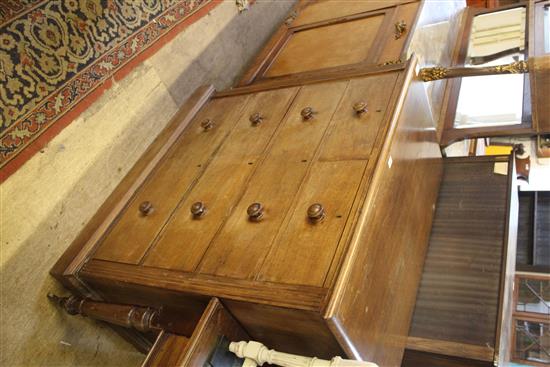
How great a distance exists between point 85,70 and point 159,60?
460 mm

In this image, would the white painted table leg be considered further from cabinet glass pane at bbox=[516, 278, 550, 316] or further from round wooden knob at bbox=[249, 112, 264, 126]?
cabinet glass pane at bbox=[516, 278, 550, 316]

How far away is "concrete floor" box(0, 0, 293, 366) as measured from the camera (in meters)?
1.83

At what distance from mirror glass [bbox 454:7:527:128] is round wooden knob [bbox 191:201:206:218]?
1.82 metres

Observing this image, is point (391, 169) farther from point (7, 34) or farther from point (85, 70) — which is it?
point (7, 34)

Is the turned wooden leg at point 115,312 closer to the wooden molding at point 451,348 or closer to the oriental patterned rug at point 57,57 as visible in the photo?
the oriental patterned rug at point 57,57

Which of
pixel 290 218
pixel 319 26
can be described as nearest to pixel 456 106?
pixel 319 26

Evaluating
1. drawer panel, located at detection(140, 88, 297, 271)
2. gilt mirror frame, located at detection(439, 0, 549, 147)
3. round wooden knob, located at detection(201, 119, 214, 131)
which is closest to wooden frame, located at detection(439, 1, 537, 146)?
gilt mirror frame, located at detection(439, 0, 549, 147)

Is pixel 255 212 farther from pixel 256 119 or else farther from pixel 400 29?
pixel 400 29

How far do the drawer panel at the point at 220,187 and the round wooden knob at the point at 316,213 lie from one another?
40cm

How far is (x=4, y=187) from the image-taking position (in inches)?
72.0

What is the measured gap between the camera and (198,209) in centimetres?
167

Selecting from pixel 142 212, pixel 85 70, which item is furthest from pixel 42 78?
pixel 142 212

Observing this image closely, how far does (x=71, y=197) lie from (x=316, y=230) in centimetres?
131

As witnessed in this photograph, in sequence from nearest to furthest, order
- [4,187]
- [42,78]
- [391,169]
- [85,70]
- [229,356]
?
1. [229,356]
2. [391,169]
3. [4,187]
4. [42,78]
5. [85,70]
